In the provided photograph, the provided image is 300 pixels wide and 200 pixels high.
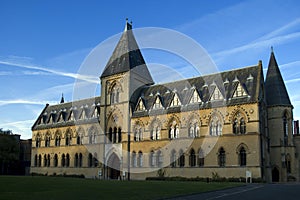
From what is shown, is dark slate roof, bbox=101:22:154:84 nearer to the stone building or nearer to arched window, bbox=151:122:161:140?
the stone building

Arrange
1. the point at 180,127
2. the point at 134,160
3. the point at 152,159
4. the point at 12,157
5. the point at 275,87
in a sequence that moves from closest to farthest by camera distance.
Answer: the point at 275,87, the point at 180,127, the point at 152,159, the point at 134,160, the point at 12,157

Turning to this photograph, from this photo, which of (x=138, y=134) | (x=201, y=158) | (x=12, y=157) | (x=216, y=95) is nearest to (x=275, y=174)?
(x=201, y=158)

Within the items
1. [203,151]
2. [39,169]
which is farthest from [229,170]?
[39,169]

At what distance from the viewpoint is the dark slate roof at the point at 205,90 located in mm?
48906

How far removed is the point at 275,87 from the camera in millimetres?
52906

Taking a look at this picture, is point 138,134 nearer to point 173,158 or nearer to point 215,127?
point 173,158

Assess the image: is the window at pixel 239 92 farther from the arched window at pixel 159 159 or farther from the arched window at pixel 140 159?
the arched window at pixel 140 159

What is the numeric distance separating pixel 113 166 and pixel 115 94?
13495mm

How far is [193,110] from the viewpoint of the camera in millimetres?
52594

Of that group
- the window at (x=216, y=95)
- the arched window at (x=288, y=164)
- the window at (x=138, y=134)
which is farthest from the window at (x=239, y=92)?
the window at (x=138, y=134)

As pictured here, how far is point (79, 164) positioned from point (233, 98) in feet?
116

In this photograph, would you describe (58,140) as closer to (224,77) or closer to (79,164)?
(79,164)

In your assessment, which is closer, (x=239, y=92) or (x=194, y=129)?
(x=239, y=92)

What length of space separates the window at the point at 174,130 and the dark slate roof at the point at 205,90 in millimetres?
2189
